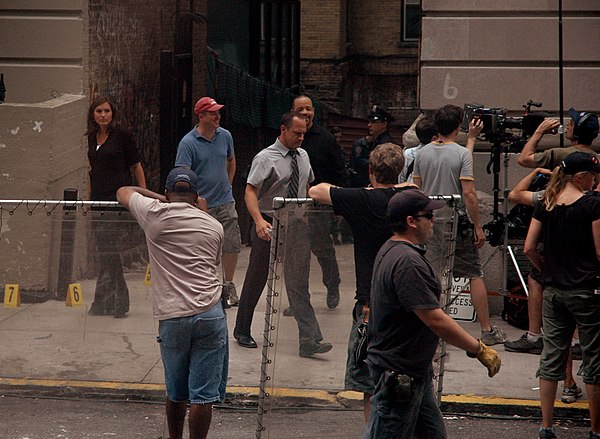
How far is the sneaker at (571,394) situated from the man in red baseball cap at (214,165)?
3233mm

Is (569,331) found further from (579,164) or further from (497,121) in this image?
(497,121)

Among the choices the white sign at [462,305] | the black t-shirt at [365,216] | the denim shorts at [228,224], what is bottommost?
the white sign at [462,305]

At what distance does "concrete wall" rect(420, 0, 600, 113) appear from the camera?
11.6m

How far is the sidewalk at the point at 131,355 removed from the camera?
7.44 m

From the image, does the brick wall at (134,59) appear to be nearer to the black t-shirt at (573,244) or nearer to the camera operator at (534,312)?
the camera operator at (534,312)

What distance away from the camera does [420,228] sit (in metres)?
5.93

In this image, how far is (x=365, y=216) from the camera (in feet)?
23.3

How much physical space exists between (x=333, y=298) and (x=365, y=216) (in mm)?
634

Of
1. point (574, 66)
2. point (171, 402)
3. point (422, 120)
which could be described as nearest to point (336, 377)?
point (171, 402)

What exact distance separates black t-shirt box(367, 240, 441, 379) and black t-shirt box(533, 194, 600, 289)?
207cm

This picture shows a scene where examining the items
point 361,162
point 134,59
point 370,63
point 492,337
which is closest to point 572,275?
point 492,337

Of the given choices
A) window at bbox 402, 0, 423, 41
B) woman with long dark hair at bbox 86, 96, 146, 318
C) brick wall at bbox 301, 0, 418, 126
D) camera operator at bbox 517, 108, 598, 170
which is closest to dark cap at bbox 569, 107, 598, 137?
camera operator at bbox 517, 108, 598, 170

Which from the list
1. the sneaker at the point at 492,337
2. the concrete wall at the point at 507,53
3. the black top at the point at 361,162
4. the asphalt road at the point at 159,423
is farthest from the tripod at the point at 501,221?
the black top at the point at 361,162

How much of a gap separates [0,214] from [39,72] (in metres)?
4.87
